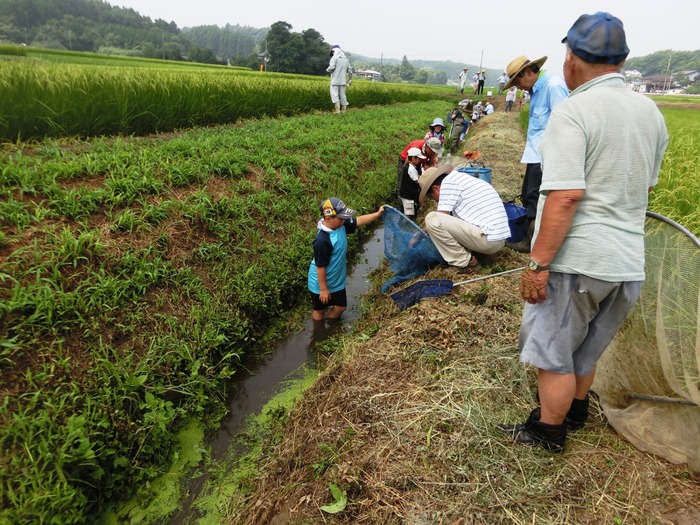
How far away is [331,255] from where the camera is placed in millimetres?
3842

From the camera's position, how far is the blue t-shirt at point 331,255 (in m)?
3.69

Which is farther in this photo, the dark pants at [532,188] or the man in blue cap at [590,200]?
the dark pants at [532,188]

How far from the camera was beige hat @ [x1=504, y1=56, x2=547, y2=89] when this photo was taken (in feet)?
12.3

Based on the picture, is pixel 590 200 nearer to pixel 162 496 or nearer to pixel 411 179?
pixel 162 496

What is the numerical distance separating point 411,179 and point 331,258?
81.9 inches

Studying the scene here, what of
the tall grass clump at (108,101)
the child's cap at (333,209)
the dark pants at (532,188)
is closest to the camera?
the child's cap at (333,209)

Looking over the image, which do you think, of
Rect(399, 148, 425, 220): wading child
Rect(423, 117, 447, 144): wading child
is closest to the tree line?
Rect(423, 117, 447, 144): wading child

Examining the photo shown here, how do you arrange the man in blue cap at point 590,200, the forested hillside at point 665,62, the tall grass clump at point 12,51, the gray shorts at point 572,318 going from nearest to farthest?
the man in blue cap at point 590,200
the gray shorts at point 572,318
the tall grass clump at point 12,51
the forested hillside at point 665,62

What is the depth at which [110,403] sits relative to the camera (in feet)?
8.11

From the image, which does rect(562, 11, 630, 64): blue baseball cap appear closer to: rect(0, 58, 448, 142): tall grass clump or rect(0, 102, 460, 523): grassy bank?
rect(0, 102, 460, 523): grassy bank

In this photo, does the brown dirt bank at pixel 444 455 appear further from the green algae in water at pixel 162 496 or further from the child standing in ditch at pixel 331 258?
the child standing in ditch at pixel 331 258

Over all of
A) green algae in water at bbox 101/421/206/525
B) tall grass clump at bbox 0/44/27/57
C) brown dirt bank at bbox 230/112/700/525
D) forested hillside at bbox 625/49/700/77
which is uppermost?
forested hillside at bbox 625/49/700/77

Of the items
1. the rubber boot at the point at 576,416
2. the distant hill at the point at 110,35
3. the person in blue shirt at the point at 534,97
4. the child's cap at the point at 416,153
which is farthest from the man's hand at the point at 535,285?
the distant hill at the point at 110,35

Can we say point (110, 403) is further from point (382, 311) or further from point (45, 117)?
point (45, 117)
